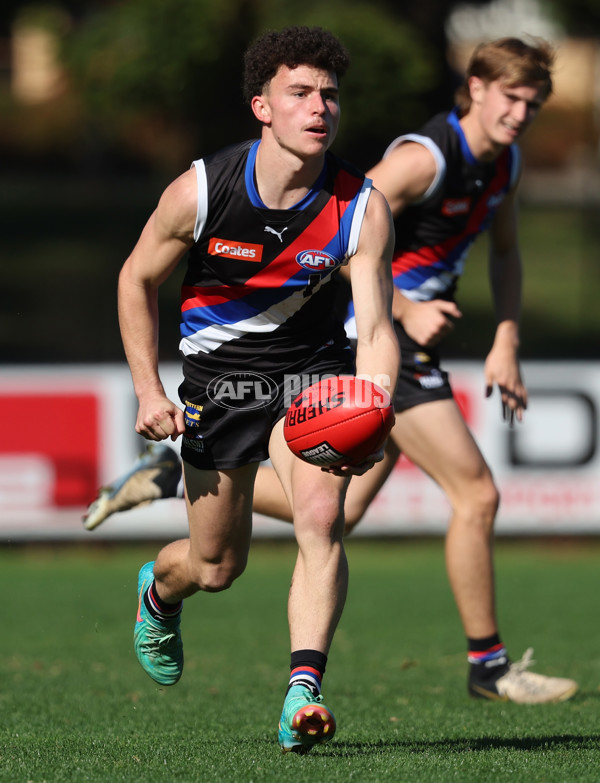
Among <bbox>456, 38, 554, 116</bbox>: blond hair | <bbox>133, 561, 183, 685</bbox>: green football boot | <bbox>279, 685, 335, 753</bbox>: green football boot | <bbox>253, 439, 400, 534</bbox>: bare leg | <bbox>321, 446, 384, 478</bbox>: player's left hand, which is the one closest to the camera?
<bbox>279, 685, 335, 753</bbox>: green football boot

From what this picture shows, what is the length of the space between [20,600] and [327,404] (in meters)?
5.21

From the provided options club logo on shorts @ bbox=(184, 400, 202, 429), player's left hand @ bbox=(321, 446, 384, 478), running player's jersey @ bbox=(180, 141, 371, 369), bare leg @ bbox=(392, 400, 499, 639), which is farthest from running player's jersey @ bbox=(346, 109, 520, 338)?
player's left hand @ bbox=(321, 446, 384, 478)

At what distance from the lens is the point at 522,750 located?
164 inches

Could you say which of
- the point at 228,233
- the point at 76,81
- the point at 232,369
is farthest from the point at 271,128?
the point at 76,81

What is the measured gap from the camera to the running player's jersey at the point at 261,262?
4.22m

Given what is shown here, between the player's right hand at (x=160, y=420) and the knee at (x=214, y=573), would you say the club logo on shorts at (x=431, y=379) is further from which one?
the player's right hand at (x=160, y=420)

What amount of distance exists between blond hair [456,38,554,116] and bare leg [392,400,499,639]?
4.52 feet

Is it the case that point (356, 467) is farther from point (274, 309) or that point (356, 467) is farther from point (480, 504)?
point (480, 504)

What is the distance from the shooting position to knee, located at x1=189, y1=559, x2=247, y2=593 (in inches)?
183

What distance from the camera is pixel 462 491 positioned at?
5398mm

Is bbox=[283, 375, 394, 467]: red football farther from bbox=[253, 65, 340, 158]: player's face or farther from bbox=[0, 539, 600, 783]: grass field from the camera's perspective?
bbox=[0, 539, 600, 783]: grass field

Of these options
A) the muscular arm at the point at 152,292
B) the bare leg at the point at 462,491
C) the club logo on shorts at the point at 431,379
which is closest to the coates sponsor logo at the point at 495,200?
the club logo on shorts at the point at 431,379

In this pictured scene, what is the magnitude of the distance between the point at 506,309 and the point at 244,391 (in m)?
1.78

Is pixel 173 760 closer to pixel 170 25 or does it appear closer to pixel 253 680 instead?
pixel 253 680
